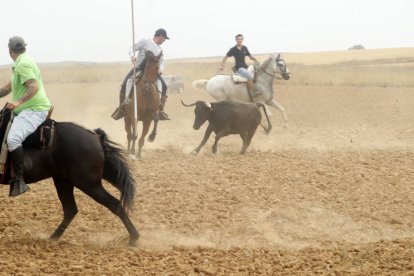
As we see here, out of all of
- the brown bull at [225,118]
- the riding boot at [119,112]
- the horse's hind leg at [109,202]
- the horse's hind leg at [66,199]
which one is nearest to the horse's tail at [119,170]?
the horse's hind leg at [109,202]

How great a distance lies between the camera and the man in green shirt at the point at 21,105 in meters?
6.80

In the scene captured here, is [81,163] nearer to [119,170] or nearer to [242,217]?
[119,170]

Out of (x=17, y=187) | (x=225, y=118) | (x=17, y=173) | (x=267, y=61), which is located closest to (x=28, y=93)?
(x=17, y=173)

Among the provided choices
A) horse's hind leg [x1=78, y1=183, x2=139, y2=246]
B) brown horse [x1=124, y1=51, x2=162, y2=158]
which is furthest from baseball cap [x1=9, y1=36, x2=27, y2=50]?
brown horse [x1=124, y1=51, x2=162, y2=158]

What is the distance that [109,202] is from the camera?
7129 millimetres

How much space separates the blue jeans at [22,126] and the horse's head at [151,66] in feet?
19.6

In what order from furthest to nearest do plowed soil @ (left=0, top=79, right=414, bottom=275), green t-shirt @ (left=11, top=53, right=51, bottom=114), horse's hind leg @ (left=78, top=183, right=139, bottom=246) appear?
horse's hind leg @ (left=78, top=183, right=139, bottom=246) < green t-shirt @ (left=11, top=53, right=51, bottom=114) < plowed soil @ (left=0, top=79, right=414, bottom=275)

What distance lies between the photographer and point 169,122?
21.0 m

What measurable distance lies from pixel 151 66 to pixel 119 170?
5.89 meters

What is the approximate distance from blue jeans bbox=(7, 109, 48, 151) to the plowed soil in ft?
3.49

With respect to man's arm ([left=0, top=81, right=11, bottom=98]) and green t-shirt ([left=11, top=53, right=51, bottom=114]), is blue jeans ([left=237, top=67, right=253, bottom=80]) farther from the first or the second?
green t-shirt ([left=11, top=53, right=51, bottom=114])

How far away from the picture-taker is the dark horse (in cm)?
700

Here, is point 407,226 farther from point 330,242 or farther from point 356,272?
point 356,272

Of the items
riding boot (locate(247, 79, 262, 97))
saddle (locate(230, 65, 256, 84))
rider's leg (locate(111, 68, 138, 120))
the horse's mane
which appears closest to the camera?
rider's leg (locate(111, 68, 138, 120))
